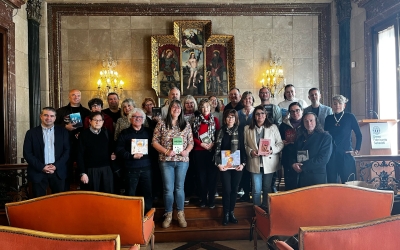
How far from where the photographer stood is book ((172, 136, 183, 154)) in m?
3.83

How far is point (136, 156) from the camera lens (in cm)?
378

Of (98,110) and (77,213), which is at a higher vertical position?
(98,110)

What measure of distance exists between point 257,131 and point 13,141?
16.7 ft

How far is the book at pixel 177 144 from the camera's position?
3831 millimetres

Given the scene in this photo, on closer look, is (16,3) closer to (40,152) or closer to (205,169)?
(40,152)

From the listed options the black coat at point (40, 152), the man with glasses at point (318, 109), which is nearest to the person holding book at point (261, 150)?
the man with glasses at point (318, 109)

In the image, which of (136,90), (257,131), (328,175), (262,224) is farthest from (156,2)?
(262,224)

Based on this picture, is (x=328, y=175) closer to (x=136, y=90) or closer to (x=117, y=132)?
(x=117, y=132)

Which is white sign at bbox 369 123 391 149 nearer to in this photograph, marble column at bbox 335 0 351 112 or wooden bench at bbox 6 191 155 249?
marble column at bbox 335 0 351 112

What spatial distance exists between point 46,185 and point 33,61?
4.28 meters

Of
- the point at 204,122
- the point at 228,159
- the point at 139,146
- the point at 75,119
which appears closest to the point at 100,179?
the point at 139,146

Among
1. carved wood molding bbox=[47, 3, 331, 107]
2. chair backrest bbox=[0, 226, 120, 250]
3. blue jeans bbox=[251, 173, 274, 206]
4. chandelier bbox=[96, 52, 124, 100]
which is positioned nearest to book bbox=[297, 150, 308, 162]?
blue jeans bbox=[251, 173, 274, 206]

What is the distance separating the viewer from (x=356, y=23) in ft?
23.2

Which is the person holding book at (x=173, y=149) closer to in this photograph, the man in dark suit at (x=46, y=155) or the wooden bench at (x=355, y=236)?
the man in dark suit at (x=46, y=155)
